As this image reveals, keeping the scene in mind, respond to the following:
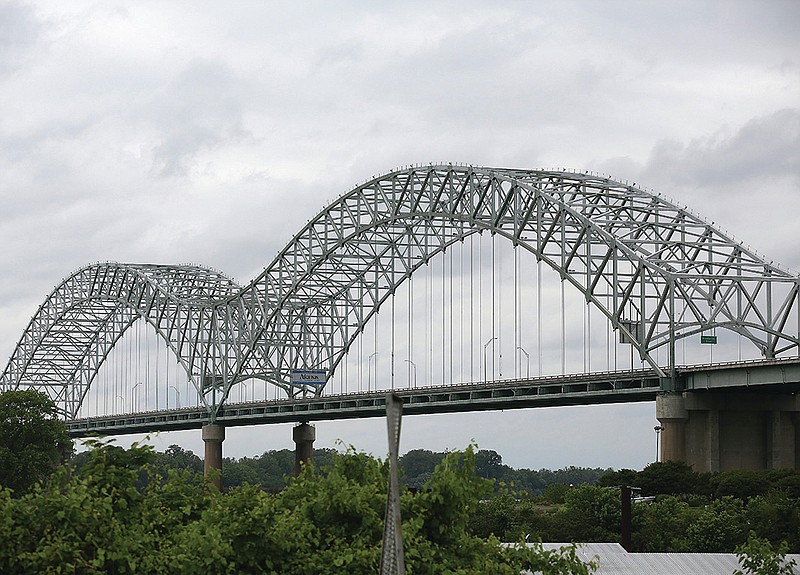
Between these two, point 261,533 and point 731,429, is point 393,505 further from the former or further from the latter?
point 731,429

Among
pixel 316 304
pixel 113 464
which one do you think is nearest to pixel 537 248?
pixel 316 304

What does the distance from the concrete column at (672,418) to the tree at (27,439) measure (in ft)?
141

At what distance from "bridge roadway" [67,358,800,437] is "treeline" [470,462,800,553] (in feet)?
18.5

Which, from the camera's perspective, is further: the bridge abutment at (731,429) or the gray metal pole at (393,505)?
the bridge abutment at (731,429)

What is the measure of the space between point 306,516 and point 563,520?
37982 millimetres

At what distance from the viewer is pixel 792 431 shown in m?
73.4

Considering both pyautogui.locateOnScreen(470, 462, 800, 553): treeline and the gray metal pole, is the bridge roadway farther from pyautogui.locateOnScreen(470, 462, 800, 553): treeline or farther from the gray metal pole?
the gray metal pole

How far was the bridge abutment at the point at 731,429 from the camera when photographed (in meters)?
73.4

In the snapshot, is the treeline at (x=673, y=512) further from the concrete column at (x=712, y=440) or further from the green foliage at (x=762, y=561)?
the green foliage at (x=762, y=561)

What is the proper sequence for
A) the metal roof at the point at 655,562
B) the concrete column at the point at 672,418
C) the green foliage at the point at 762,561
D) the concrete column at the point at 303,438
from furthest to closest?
the concrete column at the point at 303,438, the concrete column at the point at 672,418, the metal roof at the point at 655,562, the green foliage at the point at 762,561

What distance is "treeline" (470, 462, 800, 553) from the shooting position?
54875 millimetres

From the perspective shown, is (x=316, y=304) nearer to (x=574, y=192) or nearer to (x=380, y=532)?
(x=574, y=192)

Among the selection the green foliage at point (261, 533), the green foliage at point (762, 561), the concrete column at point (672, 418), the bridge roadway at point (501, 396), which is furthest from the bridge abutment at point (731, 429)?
the green foliage at point (261, 533)

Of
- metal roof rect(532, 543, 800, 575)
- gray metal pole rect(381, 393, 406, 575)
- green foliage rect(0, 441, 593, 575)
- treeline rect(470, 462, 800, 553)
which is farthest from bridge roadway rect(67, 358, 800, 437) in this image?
gray metal pole rect(381, 393, 406, 575)
